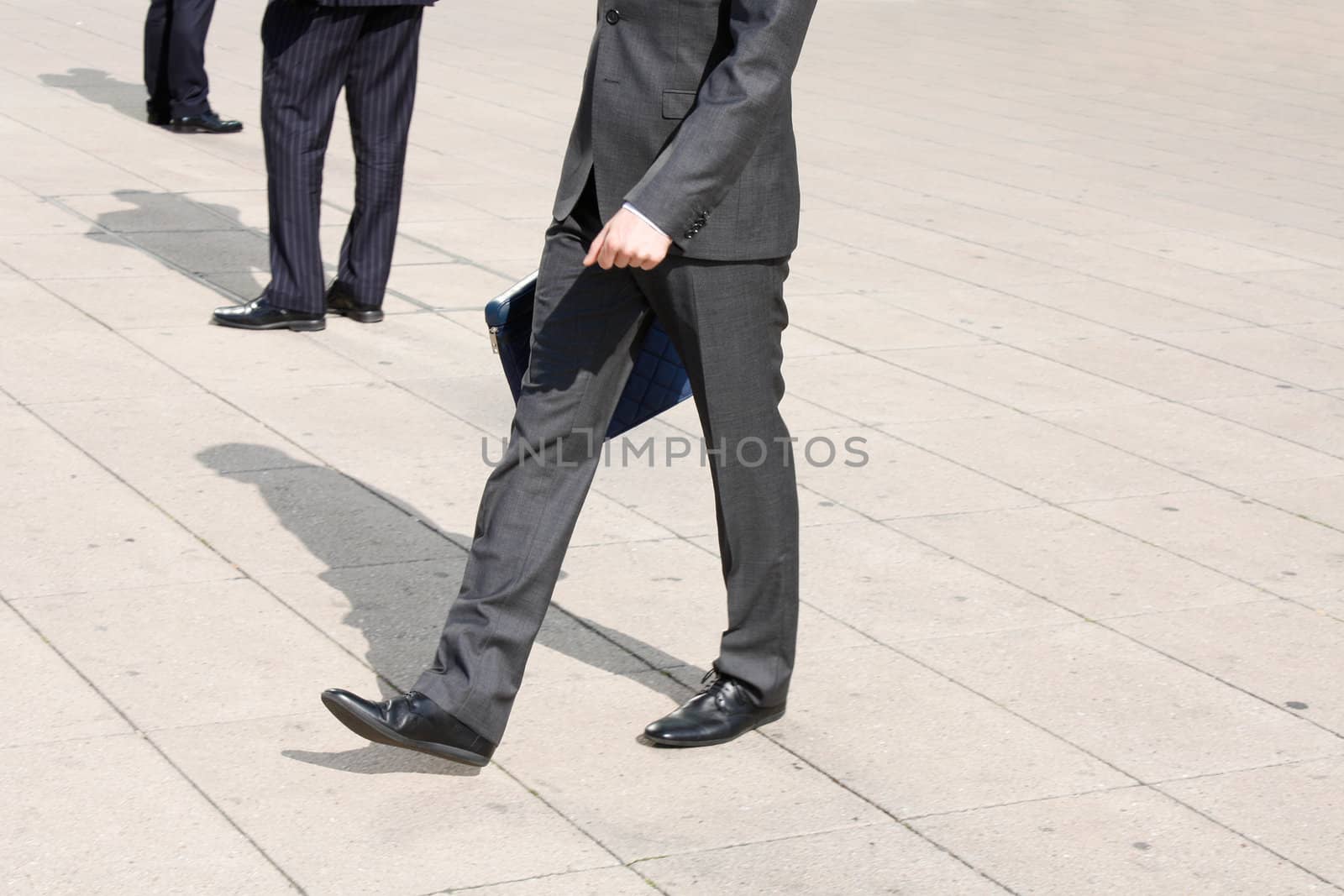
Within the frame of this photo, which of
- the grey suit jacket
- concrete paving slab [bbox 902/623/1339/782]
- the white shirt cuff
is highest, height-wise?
the grey suit jacket

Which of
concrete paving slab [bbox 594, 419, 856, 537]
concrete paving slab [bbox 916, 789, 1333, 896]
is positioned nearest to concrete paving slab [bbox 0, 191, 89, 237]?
concrete paving slab [bbox 594, 419, 856, 537]

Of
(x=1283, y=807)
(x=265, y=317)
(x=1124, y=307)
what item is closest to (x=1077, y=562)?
(x=1283, y=807)

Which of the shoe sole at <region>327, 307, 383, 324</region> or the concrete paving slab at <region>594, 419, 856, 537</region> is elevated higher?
the concrete paving slab at <region>594, 419, 856, 537</region>

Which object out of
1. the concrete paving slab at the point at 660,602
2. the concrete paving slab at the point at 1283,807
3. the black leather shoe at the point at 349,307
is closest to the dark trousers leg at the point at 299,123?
the black leather shoe at the point at 349,307

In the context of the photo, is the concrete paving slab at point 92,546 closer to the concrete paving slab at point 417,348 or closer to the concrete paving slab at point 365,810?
the concrete paving slab at point 365,810

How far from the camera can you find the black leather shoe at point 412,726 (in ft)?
11.4

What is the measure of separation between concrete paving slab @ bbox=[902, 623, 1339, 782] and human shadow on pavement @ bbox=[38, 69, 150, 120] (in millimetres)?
7832

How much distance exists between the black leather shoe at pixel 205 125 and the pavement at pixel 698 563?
1.42 ft

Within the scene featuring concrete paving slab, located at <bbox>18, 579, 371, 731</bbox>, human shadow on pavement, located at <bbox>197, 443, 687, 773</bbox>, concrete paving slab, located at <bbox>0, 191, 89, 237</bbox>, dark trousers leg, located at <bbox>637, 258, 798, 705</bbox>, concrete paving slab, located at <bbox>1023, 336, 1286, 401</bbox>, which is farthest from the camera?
concrete paving slab, located at <bbox>0, 191, 89, 237</bbox>

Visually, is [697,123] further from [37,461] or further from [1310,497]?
[1310,497]

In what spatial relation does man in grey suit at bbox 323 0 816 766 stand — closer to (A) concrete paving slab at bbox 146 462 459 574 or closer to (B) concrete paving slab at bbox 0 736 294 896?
(B) concrete paving slab at bbox 0 736 294 896

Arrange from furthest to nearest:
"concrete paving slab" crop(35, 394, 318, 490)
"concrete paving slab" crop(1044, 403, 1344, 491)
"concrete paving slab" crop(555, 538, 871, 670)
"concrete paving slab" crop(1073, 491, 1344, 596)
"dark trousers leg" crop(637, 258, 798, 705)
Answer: "concrete paving slab" crop(1044, 403, 1344, 491) → "concrete paving slab" crop(35, 394, 318, 490) → "concrete paving slab" crop(1073, 491, 1344, 596) → "concrete paving slab" crop(555, 538, 871, 670) → "dark trousers leg" crop(637, 258, 798, 705)

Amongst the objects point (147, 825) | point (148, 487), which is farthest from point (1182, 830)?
point (148, 487)

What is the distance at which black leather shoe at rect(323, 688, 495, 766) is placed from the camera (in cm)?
347
